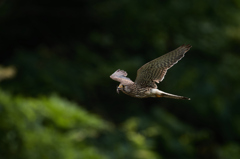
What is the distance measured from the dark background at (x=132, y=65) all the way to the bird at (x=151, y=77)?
203 inches

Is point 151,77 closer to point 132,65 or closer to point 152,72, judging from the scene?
point 152,72

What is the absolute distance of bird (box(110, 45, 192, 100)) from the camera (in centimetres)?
188

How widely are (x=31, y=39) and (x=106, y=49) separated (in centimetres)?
129

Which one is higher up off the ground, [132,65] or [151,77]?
[132,65]

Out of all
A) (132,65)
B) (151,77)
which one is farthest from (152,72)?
(132,65)

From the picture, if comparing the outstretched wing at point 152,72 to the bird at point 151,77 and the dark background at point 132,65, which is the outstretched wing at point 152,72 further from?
the dark background at point 132,65

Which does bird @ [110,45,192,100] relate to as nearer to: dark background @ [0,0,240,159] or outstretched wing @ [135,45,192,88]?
outstretched wing @ [135,45,192,88]

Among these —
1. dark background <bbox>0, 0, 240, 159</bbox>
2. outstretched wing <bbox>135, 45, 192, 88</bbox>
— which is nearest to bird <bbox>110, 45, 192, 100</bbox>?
outstretched wing <bbox>135, 45, 192, 88</bbox>

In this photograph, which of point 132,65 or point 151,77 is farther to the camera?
point 132,65

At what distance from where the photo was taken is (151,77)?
1997mm

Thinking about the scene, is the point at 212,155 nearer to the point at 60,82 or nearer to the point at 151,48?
the point at 151,48

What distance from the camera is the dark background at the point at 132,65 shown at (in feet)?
26.3

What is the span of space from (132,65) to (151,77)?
577cm

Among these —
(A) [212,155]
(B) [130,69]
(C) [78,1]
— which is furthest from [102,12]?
(A) [212,155]
